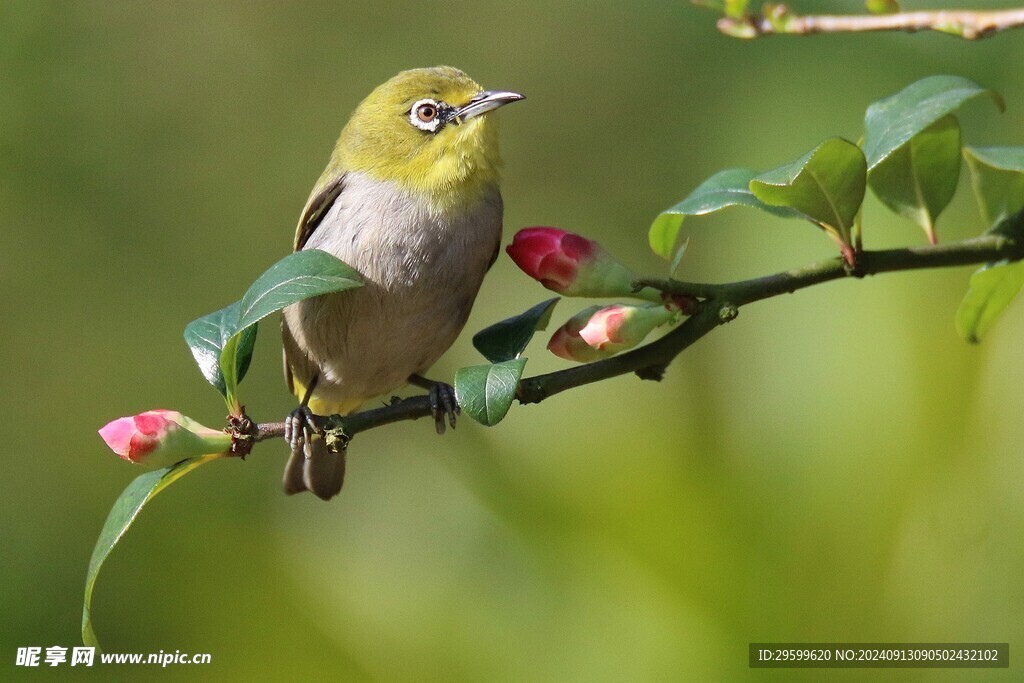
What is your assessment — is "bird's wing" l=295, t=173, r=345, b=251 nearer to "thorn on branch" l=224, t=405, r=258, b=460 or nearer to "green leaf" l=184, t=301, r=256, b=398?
"green leaf" l=184, t=301, r=256, b=398

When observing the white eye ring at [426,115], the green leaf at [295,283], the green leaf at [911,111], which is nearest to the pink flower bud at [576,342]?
the green leaf at [295,283]

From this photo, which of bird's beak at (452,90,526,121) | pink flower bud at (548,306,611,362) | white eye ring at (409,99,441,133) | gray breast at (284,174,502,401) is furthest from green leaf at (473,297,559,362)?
white eye ring at (409,99,441,133)

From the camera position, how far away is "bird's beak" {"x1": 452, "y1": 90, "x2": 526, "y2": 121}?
111 inches

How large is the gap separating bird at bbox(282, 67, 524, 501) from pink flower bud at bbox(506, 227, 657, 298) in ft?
2.63

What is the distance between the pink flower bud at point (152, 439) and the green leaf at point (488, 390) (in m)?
0.49

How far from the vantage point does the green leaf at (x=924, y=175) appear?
5.81 ft

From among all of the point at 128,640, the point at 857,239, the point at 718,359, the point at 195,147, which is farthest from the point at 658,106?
the point at 128,640

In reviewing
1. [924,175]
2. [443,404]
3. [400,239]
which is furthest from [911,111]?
[400,239]

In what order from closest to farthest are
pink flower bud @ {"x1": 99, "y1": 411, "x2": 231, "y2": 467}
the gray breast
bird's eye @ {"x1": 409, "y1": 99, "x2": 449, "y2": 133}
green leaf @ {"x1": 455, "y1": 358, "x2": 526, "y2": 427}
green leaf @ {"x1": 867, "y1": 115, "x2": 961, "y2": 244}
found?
1. green leaf @ {"x1": 455, "y1": 358, "x2": 526, "y2": 427}
2. pink flower bud @ {"x1": 99, "y1": 411, "x2": 231, "y2": 467}
3. green leaf @ {"x1": 867, "y1": 115, "x2": 961, "y2": 244}
4. the gray breast
5. bird's eye @ {"x1": 409, "y1": 99, "x2": 449, "y2": 133}

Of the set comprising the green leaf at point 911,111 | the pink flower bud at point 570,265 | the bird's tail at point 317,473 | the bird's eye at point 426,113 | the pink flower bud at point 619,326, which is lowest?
the bird's tail at point 317,473

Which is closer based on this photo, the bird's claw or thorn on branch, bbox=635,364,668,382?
thorn on branch, bbox=635,364,668,382

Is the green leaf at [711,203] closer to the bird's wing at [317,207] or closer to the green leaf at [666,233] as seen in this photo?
the green leaf at [666,233]

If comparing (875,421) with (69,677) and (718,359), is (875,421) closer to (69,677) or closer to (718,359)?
(718,359)

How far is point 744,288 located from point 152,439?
935 millimetres
